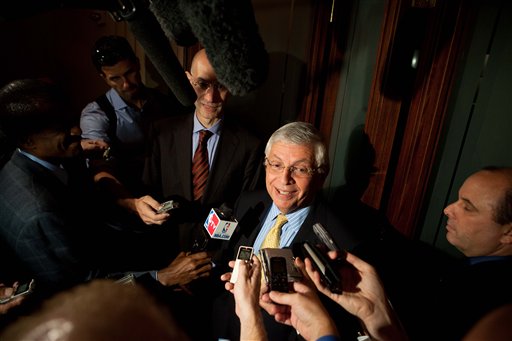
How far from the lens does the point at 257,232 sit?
178 cm

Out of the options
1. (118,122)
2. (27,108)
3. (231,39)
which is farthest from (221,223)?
(118,122)

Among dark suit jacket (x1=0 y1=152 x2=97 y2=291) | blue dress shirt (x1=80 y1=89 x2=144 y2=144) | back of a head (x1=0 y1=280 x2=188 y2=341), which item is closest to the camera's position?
back of a head (x1=0 y1=280 x2=188 y2=341)

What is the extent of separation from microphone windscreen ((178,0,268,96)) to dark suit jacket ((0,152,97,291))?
1221 mm

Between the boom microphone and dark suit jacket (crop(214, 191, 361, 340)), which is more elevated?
the boom microphone

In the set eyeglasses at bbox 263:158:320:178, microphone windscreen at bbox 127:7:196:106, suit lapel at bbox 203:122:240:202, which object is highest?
microphone windscreen at bbox 127:7:196:106

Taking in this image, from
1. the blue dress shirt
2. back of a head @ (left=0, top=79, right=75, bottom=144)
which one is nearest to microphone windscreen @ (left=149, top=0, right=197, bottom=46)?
back of a head @ (left=0, top=79, right=75, bottom=144)

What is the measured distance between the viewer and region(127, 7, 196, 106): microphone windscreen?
0.49 metres

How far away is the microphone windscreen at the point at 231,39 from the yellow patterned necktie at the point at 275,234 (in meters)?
1.22

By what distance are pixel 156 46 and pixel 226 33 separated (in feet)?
0.55

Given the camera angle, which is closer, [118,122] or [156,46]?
[156,46]

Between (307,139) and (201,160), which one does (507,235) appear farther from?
(201,160)

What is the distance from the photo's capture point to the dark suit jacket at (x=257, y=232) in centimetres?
144

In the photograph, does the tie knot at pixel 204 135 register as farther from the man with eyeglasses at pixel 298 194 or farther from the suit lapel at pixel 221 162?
the man with eyeglasses at pixel 298 194

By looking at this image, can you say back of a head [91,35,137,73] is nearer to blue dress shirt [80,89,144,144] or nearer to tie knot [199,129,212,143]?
blue dress shirt [80,89,144,144]
